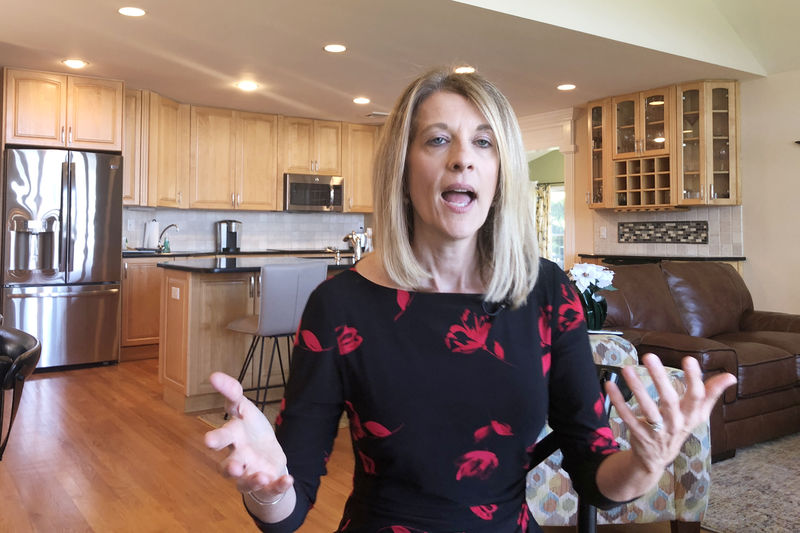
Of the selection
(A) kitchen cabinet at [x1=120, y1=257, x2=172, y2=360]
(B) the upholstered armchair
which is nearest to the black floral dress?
(B) the upholstered armchair

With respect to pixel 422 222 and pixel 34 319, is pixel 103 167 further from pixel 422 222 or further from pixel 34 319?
pixel 422 222

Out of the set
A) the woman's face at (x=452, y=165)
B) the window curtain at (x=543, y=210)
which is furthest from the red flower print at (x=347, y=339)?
the window curtain at (x=543, y=210)

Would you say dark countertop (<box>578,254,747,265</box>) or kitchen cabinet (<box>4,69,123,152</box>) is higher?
kitchen cabinet (<box>4,69,123,152</box>)

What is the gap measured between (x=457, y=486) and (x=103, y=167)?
17.8ft

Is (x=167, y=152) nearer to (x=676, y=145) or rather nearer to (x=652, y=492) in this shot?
(x=676, y=145)

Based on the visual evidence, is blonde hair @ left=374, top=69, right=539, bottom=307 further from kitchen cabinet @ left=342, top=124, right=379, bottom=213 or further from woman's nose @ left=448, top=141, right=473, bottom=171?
kitchen cabinet @ left=342, top=124, right=379, bottom=213

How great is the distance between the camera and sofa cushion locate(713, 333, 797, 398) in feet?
11.3

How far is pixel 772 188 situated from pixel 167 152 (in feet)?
18.2

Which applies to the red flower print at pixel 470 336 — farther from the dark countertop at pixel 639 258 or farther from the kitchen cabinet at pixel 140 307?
the dark countertop at pixel 639 258

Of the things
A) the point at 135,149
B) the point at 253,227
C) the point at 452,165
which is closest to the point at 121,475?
the point at 452,165

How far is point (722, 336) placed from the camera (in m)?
4.20

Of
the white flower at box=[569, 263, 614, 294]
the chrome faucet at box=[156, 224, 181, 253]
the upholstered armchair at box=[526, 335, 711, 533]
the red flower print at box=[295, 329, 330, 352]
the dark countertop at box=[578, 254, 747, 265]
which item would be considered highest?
the chrome faucet at box=[156, 224, 181, 253]

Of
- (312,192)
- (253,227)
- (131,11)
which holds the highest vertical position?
(131,11)

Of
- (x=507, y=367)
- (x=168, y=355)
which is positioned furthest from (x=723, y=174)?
(x=507, y=367)
